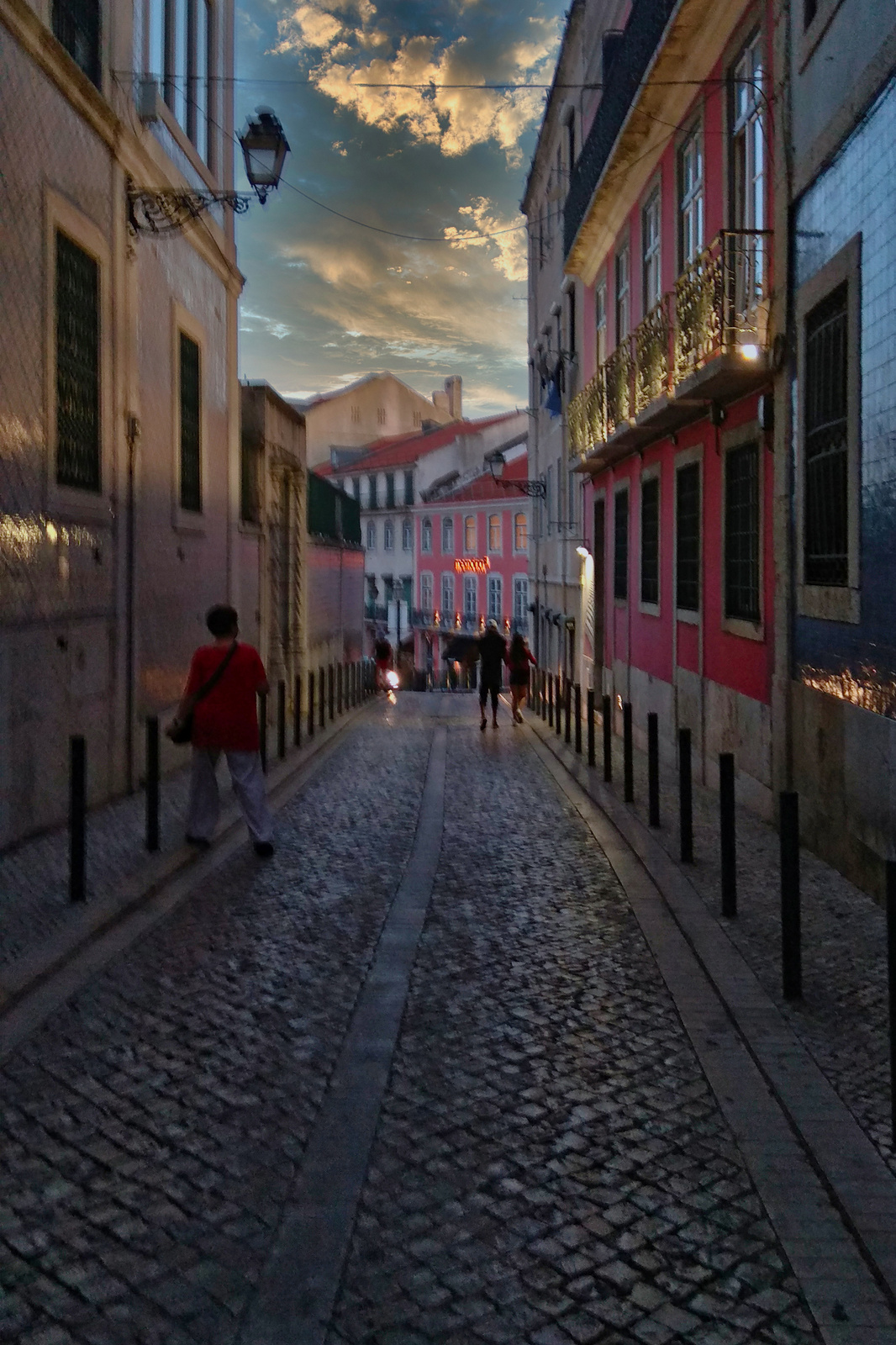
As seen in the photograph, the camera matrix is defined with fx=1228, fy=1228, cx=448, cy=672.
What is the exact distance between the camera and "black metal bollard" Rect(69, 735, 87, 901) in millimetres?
6715

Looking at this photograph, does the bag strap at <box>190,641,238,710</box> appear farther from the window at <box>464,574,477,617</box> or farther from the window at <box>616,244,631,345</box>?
the window at <box>464,574,477,617</box>

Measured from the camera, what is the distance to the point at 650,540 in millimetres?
16578

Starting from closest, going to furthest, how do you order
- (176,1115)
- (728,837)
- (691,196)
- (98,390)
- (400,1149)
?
(400,1149)
(176,1115)
(728,837)
(98,390)
(691,196)

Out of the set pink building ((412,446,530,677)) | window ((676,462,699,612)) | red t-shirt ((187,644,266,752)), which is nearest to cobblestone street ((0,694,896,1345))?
red t-shirt ((187,644,266,752))

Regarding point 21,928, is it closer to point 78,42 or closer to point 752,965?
point 752,965

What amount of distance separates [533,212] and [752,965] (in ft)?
106

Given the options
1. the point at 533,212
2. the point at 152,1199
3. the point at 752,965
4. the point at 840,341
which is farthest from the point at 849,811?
the point at 533,212

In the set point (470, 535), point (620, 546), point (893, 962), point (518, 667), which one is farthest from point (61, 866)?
point (470, 535)

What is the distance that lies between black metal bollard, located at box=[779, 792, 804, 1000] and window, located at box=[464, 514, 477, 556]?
5087 cm

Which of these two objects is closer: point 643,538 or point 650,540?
point 650,540

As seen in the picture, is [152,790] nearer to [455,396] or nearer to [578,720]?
[578,720]

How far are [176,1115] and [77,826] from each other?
3.05 metres

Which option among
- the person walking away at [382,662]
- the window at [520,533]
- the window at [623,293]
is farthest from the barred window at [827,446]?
the window at [520,533]

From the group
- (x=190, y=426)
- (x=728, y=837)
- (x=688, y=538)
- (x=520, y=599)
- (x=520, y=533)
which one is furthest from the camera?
(x=520, y=599)
